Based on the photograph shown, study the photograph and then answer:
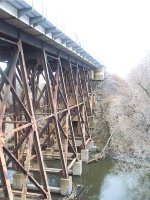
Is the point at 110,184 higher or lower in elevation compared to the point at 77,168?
lower

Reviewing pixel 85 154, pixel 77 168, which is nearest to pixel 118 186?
pixel 77 168

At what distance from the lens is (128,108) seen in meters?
16.9

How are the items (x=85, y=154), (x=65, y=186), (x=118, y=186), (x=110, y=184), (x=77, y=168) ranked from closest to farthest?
(x=65, y=186), (x=118, y=186), (x=110, y=184), (x=77, y=168), (x=85, y=154)

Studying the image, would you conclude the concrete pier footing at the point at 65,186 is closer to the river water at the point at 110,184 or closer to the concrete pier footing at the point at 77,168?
the river water at the point at 110,184

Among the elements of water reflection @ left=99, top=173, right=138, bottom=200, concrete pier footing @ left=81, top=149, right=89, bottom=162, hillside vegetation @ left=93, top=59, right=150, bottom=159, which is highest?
hillside vegetation @ left=93, top=59, right=150, bottom=159

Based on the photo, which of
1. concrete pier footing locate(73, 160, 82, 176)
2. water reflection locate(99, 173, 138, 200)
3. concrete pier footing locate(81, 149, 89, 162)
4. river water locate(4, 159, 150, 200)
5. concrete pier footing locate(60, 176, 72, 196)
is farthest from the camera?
concrete pier footing locate(81, 149, 89, 162)

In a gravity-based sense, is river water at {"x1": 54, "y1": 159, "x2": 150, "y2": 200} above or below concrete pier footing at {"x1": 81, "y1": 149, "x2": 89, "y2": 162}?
below

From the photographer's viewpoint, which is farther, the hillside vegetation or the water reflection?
the hillside vegetation

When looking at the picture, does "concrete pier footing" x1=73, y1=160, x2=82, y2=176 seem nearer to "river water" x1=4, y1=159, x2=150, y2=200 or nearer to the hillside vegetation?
"river water" x1=4, y1=159, x2=150, y2=200

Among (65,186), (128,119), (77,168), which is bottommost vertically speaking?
(65,186)

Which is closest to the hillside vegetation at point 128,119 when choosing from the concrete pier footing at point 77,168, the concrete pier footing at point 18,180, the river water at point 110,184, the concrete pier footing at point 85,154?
the river water at point 110,184

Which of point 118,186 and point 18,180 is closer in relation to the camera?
point 18,180

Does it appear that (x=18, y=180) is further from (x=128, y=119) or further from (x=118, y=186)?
(x=128, y=119)

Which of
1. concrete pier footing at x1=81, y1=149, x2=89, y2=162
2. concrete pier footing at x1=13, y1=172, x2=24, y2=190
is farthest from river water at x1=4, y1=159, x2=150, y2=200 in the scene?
concrete pier footing at x1=13, y1=172, x2=24, y2=190
